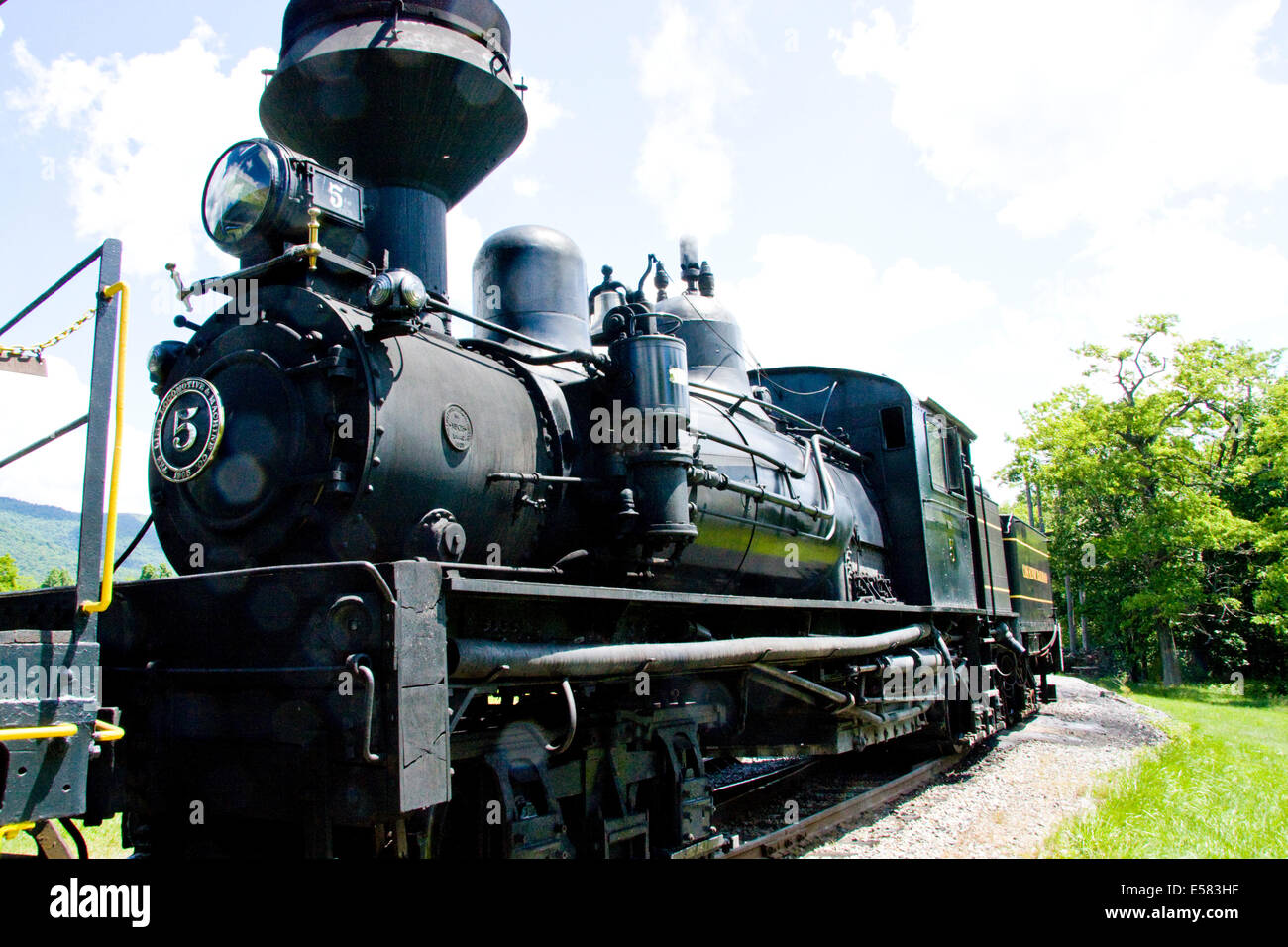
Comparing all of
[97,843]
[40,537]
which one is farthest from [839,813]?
[40,537]

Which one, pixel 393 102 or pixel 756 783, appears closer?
pixel 393 102

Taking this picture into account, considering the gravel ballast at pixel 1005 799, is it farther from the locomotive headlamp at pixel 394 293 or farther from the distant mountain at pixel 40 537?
the distant mountain at pixel 40 537

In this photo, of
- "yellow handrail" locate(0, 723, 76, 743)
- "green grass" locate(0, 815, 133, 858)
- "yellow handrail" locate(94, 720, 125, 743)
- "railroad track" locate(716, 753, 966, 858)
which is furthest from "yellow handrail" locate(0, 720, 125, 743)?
"railroad track" locate(716, 753, 966, 858)

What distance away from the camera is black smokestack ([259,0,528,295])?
14.8 ft

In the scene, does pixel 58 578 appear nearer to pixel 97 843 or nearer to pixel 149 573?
pixel 149 573

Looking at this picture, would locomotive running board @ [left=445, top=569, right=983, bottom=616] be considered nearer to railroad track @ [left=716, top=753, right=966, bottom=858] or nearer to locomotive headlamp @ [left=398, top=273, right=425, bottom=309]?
locomotive headlamp @ [left=398, top=273, right=425, bottom=309]

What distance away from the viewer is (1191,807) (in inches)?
272

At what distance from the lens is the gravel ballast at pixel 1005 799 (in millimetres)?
6277

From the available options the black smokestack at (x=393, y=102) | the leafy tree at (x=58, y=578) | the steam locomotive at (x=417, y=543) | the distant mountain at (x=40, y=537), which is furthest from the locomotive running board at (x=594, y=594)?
the distant mountain at (x=40, y=537)

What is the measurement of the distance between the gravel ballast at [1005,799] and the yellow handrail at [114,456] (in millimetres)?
4749

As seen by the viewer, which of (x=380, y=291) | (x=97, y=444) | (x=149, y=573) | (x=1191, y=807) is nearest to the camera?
(x=97, y=444)

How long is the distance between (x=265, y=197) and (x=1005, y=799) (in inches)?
289
